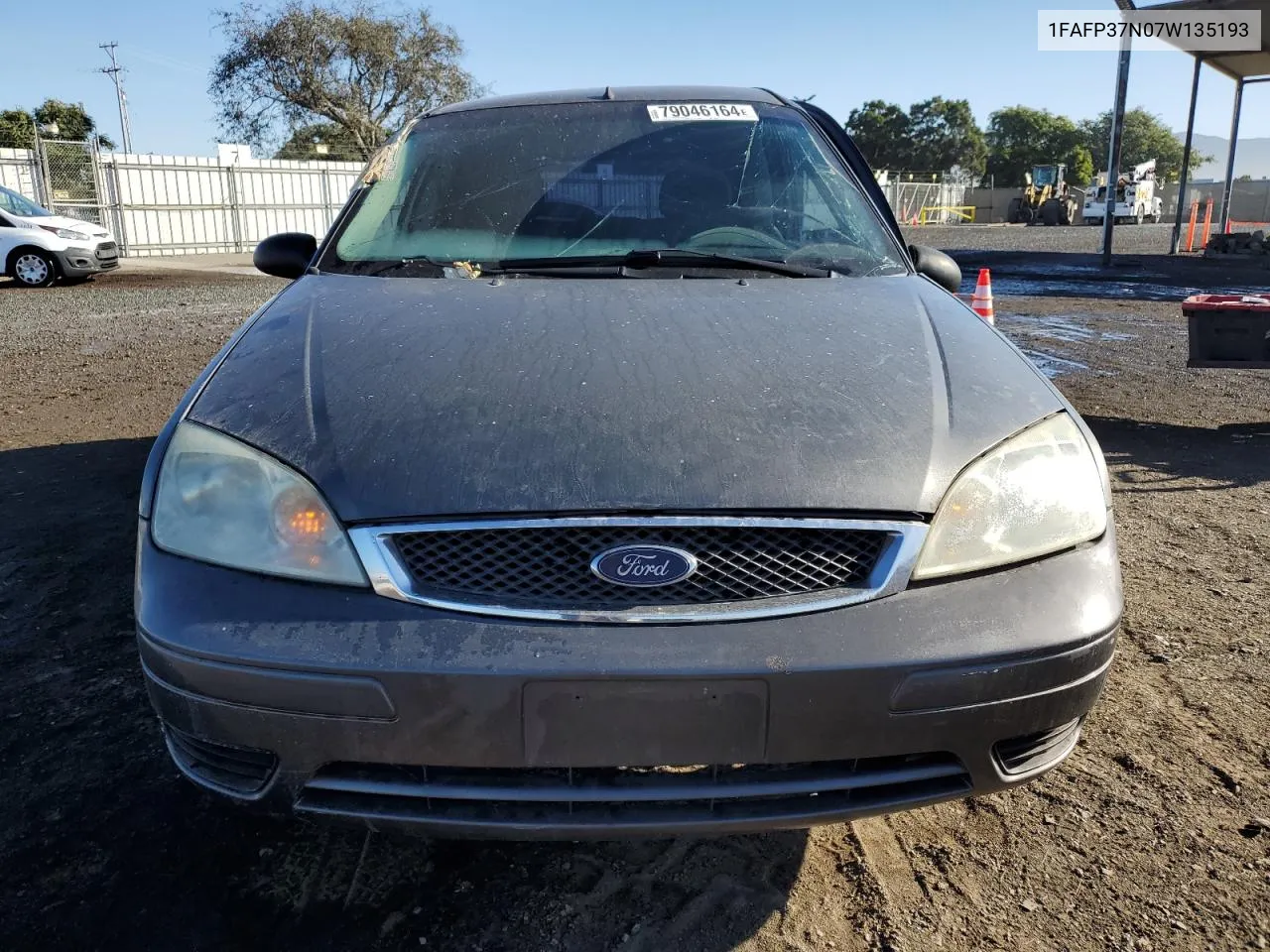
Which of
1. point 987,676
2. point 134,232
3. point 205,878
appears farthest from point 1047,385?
A: point 134,232

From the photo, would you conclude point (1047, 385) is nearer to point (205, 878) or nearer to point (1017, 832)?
point (1017, 832)

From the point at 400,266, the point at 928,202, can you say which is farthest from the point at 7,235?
the point at 928,202

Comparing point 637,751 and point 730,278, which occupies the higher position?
point 730,278

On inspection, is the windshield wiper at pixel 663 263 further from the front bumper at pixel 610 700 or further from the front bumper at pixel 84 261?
the front bumper at pixel 84 261

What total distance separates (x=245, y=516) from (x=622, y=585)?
683 millimetres

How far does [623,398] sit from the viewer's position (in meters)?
1.75

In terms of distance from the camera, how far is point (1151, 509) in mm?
4031

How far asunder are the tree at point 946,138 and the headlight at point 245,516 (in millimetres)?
85537

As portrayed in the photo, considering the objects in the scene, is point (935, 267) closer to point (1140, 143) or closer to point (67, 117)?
point (67, 117)

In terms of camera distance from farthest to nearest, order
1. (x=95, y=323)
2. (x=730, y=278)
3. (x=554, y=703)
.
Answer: (x=95, y=323), (x=730, y=278), (x=554, y=703)

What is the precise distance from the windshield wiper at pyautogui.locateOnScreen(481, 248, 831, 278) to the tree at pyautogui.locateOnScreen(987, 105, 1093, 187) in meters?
75.1

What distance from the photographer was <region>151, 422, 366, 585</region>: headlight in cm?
156

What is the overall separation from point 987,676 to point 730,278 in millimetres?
1305

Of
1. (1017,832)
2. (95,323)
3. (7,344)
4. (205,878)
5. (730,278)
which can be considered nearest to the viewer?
(205,878)
